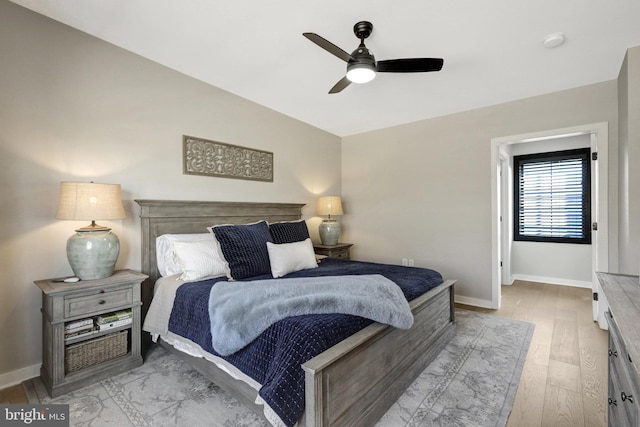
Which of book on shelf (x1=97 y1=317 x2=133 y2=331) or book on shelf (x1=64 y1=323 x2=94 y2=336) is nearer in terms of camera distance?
→ book on shelf (x1=64 y1=323 x2=94 y2=336)

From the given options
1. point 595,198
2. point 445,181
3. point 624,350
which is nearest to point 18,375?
point 624,350

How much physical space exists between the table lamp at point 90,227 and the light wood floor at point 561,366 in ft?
9.36

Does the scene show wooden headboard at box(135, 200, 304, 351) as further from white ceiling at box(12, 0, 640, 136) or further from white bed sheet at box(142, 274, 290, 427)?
white ceiling at box(12, 0, 640, 136)

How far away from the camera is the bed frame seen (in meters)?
1.36

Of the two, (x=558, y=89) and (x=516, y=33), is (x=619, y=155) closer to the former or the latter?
(x=558, y=89)

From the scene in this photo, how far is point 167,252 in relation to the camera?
8.48 ft

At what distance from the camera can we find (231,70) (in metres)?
2.85

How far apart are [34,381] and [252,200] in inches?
93.5

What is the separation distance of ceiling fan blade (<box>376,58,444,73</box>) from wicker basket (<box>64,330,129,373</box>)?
110 inches

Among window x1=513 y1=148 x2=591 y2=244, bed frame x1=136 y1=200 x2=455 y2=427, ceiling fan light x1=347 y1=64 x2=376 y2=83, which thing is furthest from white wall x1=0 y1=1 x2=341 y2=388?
window x1=513 y1=148 x2=591 y2=244

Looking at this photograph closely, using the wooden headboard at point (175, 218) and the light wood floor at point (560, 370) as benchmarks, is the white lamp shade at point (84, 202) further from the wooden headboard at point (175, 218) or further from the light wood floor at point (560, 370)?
the light wood floor at point (560, 370)

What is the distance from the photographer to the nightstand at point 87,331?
1926mm

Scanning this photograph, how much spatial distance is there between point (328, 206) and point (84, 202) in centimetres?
292

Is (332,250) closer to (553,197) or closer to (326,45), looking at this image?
(326,45)
